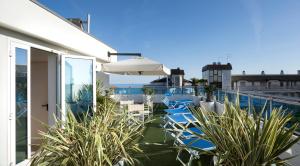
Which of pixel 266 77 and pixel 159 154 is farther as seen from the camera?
pixel 266 77

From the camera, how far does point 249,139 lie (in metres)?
2.10

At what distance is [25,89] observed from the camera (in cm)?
410

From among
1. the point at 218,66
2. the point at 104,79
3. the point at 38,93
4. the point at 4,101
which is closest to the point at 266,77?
the point at 218,66

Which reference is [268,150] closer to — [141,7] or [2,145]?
[2,145]

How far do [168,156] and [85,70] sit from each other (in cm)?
301

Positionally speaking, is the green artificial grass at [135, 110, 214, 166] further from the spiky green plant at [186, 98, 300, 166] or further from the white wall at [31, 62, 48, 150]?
the white wall at [31, 62, 48, 150]

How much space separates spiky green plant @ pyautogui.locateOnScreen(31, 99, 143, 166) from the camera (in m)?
2.24

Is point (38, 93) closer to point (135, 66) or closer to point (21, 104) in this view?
point (21, 104)

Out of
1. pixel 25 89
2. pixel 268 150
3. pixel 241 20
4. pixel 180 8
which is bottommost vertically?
pixel 268 150

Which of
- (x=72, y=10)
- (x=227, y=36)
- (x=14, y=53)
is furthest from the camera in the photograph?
(x=227, y=36)

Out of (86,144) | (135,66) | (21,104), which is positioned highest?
(135,66)

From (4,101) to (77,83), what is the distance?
2.15 m

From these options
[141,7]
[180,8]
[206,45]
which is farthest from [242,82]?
[141,7]

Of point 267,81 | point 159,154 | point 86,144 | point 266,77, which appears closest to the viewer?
point 86,144
